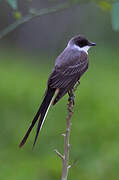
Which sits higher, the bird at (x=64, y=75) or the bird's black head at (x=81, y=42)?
the bird's black head at (x=81, y=42)

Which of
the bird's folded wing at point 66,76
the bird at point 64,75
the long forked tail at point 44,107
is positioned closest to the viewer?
the long forked tail at point 44,107

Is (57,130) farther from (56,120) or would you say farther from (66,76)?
(66,76)

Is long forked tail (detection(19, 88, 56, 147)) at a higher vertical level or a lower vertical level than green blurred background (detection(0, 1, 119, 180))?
higher

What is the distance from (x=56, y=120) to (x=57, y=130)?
0.27 m

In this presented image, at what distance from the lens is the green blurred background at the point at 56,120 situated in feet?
16.7

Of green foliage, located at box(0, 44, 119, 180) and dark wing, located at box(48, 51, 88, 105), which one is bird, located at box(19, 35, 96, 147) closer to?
dark wing, located at box(48, 51, 88, 105)

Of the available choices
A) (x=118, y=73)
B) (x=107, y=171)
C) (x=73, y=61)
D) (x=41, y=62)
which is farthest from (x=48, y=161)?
(x=41, y=62)

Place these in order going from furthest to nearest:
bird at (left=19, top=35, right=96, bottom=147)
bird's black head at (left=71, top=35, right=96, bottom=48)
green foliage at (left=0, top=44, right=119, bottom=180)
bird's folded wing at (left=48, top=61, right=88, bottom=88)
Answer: green foliage at (left=0, top=44, right=119, bottom=180) < bird's black head at (left=71, top=35, right=96, bottom=48) < bird's folded wing at (left=48, top=61, right=88, bottom=88) < bird at (left=19, top=35, right=96, bottom=147)

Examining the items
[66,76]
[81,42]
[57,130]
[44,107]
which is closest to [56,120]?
[57,130]

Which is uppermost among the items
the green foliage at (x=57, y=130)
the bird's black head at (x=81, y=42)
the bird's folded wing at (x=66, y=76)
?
the bird's black head at (x=81, y=42)

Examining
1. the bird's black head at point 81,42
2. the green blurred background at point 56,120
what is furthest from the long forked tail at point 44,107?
the green blurred background at point 56,120

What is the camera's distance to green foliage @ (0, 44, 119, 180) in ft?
16.6

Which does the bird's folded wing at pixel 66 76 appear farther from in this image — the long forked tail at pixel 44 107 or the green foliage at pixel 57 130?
the green foliage at pixel 57 130

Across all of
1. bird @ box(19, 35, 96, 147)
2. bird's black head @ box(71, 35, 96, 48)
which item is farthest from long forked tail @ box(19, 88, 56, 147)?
bird's black head @ box(71, 35, 96, 48)
